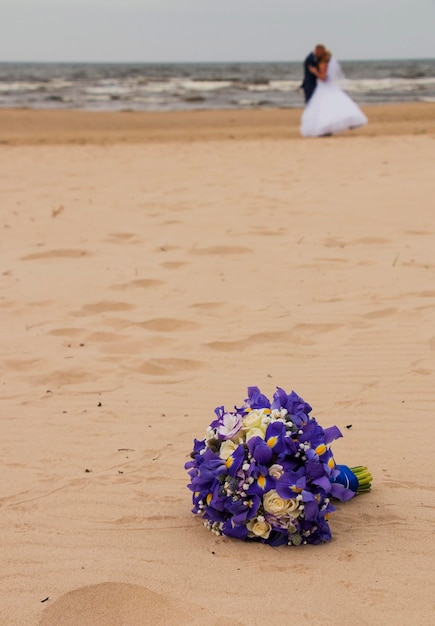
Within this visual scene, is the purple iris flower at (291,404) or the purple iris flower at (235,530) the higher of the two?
the purple iris flower at (291,404)

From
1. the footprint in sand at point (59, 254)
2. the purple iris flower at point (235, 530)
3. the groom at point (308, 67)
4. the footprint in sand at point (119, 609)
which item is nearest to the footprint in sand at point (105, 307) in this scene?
the footprint in sand at point (59, 254)

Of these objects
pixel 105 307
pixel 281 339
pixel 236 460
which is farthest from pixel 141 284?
pixel 236 460

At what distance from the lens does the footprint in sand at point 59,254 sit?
242 inches

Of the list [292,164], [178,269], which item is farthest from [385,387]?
[292,164]

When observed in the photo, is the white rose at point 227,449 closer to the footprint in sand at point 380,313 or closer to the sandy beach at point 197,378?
the sandy beach at point 197,378

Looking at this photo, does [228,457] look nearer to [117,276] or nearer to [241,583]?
[241,583]

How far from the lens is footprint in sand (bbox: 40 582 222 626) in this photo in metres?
2.03

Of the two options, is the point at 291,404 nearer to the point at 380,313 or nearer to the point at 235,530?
the point at 235,530

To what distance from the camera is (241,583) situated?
2.19m

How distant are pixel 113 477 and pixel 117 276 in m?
2.80

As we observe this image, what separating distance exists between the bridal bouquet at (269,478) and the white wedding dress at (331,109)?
13.5 m

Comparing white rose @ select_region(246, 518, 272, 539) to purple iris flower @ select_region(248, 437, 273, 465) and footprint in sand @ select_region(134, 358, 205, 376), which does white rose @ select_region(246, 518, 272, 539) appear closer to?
purple iris flower @ select_region(248, 437, 273, 465)

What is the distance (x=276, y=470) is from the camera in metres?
2.35

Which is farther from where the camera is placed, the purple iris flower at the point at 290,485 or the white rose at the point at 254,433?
the white rose at the point at 254,433
